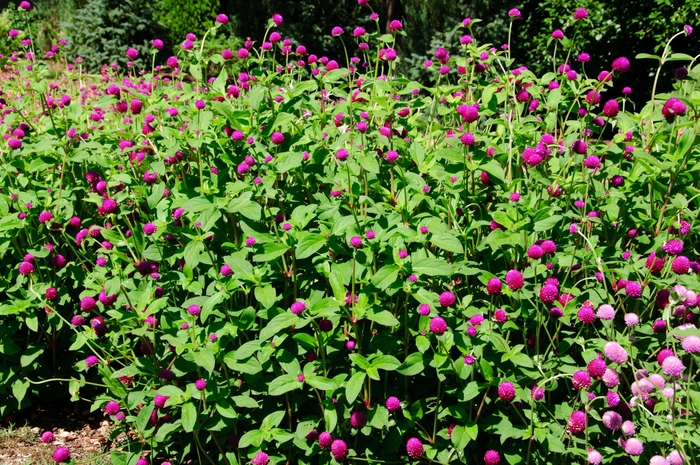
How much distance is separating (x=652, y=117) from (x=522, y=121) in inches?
24.7

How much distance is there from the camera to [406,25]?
962 centimetres

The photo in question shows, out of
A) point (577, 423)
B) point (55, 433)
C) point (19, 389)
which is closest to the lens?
point (577, 423)

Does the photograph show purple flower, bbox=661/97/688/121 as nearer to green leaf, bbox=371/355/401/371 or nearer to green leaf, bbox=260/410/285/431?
green leaf, bbox=371/355/401/371

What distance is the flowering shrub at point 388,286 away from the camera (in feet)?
6.93

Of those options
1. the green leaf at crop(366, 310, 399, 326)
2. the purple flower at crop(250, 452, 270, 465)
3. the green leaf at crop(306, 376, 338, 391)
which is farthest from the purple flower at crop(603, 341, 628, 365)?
the purple flower at crop(250, 452, 270, 465)

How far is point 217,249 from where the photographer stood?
8.72 ft

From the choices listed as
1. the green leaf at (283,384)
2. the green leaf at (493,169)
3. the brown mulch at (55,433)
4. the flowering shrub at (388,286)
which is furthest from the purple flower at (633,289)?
the brown mulch at (55,433)

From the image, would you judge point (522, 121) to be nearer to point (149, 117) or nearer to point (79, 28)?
point (149, 117)

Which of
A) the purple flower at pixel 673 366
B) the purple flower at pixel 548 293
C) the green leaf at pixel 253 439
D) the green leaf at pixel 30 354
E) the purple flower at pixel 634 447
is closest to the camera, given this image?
the purple flower at pixel 673 366

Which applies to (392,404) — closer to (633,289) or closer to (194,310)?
(194,310)

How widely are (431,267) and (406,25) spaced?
8206mm

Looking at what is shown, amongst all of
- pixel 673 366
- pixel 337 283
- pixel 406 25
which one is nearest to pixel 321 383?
pixel 337 283

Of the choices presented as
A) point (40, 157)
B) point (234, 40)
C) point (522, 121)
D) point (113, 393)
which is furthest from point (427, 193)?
point (234, 40)

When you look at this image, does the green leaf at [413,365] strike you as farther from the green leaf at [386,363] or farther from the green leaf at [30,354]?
the green leaf at [30,354]
